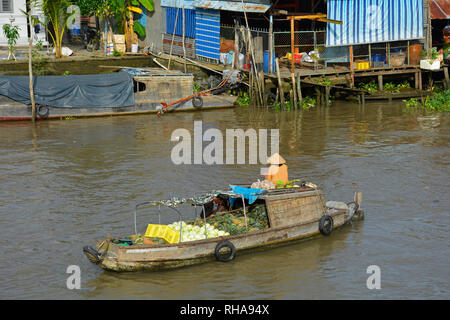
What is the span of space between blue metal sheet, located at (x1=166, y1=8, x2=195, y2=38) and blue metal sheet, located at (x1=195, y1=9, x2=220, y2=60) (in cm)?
51

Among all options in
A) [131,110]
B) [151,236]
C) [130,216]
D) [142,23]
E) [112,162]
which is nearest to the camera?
[151,236]

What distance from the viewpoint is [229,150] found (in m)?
18.6

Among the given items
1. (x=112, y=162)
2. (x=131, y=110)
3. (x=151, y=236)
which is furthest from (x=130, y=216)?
(x=131, y=110)

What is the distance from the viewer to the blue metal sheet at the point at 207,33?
88.9 ft

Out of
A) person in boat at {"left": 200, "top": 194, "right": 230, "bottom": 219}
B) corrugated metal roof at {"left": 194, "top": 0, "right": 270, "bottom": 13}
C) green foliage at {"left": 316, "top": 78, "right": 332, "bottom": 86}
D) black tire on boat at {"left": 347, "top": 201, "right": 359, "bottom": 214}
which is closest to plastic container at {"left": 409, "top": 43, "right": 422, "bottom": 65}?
green foliage at {"left": 316, "top": 78, "right": 332, "bottom": 86}

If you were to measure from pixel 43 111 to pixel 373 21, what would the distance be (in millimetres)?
13011

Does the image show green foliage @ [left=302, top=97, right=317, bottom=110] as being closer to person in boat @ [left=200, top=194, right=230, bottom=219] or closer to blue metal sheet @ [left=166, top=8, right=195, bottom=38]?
blue metal sheet @ [left=166, top=8, right=195, bottom=38]

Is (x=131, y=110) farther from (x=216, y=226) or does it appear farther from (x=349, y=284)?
(x=349, y=284)

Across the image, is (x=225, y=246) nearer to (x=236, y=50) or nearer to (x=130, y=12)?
(x=236, y=50)

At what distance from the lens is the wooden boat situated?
32.6 ft

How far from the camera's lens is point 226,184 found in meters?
15.0

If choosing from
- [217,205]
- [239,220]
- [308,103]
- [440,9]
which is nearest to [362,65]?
[308,103]

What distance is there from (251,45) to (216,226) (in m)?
14.8

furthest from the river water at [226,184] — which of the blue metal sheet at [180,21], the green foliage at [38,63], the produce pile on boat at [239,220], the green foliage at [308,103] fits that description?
the blue metal sheet at [180,21]
